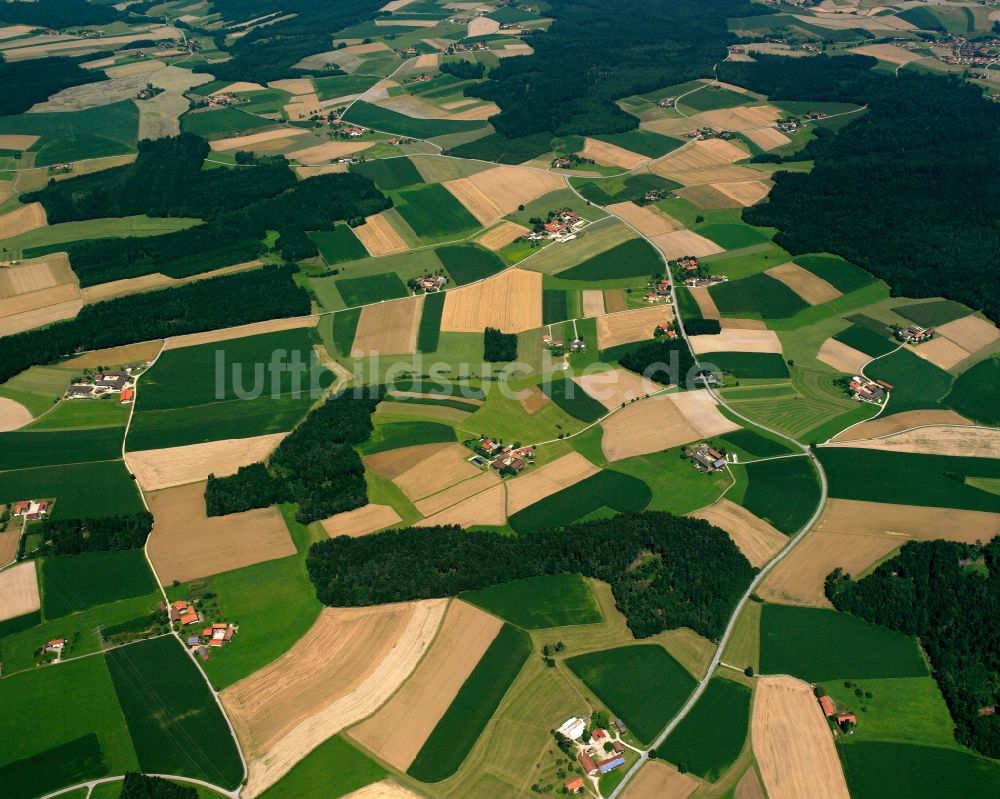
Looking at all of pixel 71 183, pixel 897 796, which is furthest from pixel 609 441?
pixel 71 183

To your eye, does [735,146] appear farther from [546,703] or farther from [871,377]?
[546,703]

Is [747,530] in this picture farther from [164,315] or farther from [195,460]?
[164,315]

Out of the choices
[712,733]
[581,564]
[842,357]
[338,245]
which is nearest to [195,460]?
[581,564]

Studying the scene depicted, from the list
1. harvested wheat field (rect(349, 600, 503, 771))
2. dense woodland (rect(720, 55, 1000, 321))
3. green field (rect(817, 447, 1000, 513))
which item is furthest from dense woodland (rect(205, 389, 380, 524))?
dense woodland (rect(720, 55, 1000, 321))

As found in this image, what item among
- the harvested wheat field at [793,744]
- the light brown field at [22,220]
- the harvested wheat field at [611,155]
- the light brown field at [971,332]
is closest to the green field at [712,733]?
the harvested wheat field at [793,744]

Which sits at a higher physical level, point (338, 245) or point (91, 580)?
point (338, 245)
